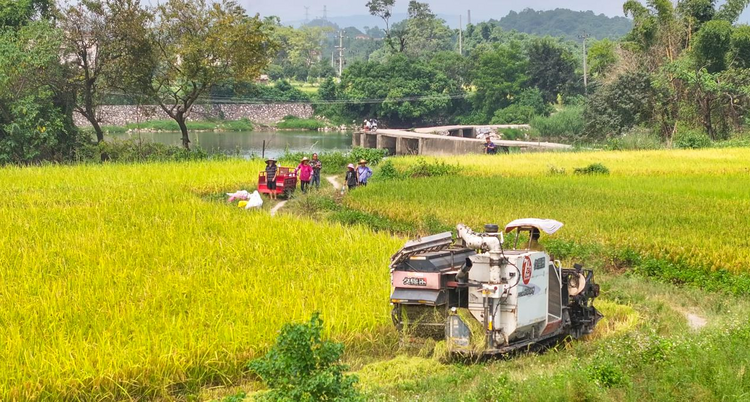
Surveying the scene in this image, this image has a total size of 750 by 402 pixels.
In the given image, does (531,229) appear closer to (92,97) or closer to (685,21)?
(92,97)

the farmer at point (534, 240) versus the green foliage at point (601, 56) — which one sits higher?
the green foliage at point (601, 56)

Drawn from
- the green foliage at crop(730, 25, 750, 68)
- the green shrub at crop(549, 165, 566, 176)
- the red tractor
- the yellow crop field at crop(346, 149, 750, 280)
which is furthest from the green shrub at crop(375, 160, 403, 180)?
the green foliage at crop(730, 25, 750, 68)

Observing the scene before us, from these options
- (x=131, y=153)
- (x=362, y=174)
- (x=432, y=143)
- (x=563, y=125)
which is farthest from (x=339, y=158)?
(x=563, y=125)

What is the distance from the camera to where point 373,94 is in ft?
255

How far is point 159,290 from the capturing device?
10.4 m

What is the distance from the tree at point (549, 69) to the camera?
7919cm

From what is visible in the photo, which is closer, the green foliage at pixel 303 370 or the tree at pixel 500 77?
the green foliage at pixel 303 370

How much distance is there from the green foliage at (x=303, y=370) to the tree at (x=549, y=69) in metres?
74.3

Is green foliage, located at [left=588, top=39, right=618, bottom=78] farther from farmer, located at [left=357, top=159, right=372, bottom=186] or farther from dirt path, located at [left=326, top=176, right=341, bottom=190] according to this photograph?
farmer, located at [left=357, top=159, right=372, bottom=186]

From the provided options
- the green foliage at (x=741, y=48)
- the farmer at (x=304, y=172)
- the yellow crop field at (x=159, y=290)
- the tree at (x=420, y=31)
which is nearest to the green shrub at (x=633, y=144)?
the green foliage at (x=741, y=48)

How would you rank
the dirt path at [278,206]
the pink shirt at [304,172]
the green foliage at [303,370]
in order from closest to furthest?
the green foliage at [303,370], the dirt path at [278,206], the pink shirt at [304,172]

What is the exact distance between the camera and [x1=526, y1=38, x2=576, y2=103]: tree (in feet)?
260

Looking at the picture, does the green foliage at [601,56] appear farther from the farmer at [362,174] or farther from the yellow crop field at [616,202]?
the farmer at [362,174]

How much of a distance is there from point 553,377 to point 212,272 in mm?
5687
